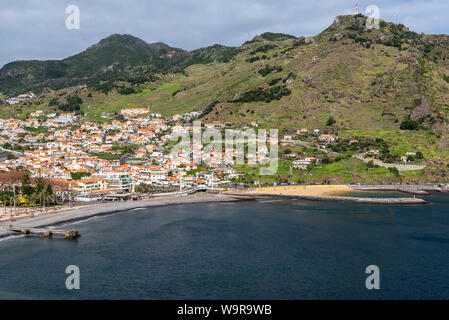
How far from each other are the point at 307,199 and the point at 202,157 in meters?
42.4

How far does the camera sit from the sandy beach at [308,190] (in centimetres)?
9394

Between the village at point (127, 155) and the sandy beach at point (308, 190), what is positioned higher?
the village at point (127, 155)

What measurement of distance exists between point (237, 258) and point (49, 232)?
28.6m

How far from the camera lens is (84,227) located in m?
59.6

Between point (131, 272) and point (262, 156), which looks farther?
point (262, 156)

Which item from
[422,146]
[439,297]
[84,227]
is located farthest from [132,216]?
[422,146]

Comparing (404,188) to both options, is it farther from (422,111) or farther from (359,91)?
(359,91)

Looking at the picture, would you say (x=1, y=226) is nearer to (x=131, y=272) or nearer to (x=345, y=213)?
(x=131, y=272)

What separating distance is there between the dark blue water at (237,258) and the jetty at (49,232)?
5.44 feet

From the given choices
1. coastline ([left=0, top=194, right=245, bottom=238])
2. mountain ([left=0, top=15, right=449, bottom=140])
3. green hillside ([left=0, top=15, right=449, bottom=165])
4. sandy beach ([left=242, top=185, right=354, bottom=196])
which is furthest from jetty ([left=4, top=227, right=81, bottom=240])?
mountain ([left=0, top=15, right=449, bottom=140])

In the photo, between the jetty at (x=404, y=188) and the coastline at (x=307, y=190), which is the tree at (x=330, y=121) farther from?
the coastline at (x=307, y=190)

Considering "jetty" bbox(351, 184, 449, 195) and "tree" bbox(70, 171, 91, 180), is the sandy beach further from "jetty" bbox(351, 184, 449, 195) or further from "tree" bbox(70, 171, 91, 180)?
"tree" bbox(70, 171, 91, 180)

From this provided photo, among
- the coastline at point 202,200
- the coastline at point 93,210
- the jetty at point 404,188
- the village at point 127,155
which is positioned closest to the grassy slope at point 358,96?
the village at point 127,155

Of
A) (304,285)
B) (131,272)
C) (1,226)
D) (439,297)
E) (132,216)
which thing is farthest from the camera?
(132,216)
